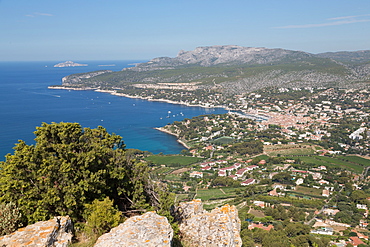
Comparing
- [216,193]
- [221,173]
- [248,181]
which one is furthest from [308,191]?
[216,193]

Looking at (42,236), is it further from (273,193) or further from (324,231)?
(273,193)

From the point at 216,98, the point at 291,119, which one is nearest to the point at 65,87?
the point at 216,98

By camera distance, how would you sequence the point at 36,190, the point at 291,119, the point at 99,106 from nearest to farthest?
1. the point at 36,190
2. the point at 291,119
3. the point at 99,106

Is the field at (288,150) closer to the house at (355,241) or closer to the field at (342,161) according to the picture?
the field at (342,161)

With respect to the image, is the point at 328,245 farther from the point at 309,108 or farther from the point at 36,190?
the point at 309,108

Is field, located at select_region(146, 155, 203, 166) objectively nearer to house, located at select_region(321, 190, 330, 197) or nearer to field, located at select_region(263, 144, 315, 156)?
field, located at select_region(263, 144, 315, 156)

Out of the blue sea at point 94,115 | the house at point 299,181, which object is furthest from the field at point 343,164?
the blue sea at point 94,115

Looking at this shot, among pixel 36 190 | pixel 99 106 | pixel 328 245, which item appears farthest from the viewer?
pixel 99 106
